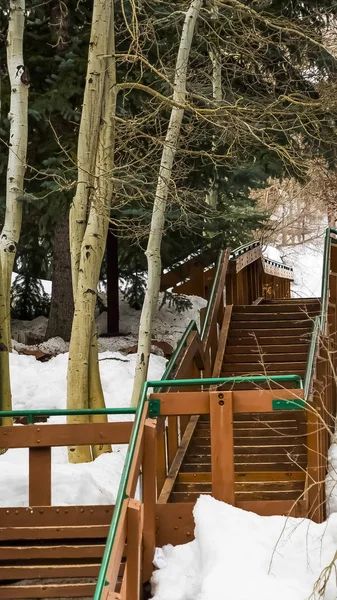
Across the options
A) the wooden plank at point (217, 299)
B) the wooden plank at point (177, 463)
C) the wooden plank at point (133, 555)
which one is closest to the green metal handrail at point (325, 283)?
the wooden plank at point (217, 299)

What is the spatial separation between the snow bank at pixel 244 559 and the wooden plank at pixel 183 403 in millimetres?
629

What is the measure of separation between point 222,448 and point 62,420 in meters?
6.45

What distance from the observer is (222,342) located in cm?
1262

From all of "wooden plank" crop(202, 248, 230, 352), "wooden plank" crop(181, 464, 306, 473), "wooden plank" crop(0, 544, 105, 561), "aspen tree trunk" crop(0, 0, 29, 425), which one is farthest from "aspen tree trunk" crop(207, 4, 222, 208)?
"wooden plank" crop(0, 544, 105, 561)

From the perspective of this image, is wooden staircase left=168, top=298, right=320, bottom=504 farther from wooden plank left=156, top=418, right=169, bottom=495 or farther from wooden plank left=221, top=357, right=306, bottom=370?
wooden plank left=156, top=418, right=169, bottom=495

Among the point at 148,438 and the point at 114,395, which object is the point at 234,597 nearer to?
the point at 148,438

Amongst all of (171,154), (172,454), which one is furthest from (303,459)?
(171,154)

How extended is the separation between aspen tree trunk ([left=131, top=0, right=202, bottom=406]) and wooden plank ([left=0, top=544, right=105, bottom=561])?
476 centimetres

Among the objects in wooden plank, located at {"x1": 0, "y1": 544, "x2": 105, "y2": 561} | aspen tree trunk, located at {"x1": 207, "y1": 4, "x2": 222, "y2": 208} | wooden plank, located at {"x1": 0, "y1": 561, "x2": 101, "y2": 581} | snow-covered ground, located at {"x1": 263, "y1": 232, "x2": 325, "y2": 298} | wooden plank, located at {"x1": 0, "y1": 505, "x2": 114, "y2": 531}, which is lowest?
wooden plank, located at {"x1": 0, "y1": 561, "x2": 101, "y2": 581}

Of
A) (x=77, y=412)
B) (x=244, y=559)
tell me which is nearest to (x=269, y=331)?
(x=77, y=412)

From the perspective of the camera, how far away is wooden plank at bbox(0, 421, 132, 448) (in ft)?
23.7

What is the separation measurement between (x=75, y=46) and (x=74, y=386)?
6.35 metres

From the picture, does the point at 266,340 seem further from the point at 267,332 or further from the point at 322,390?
the point at 322,390

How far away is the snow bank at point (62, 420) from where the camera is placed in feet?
25.6
